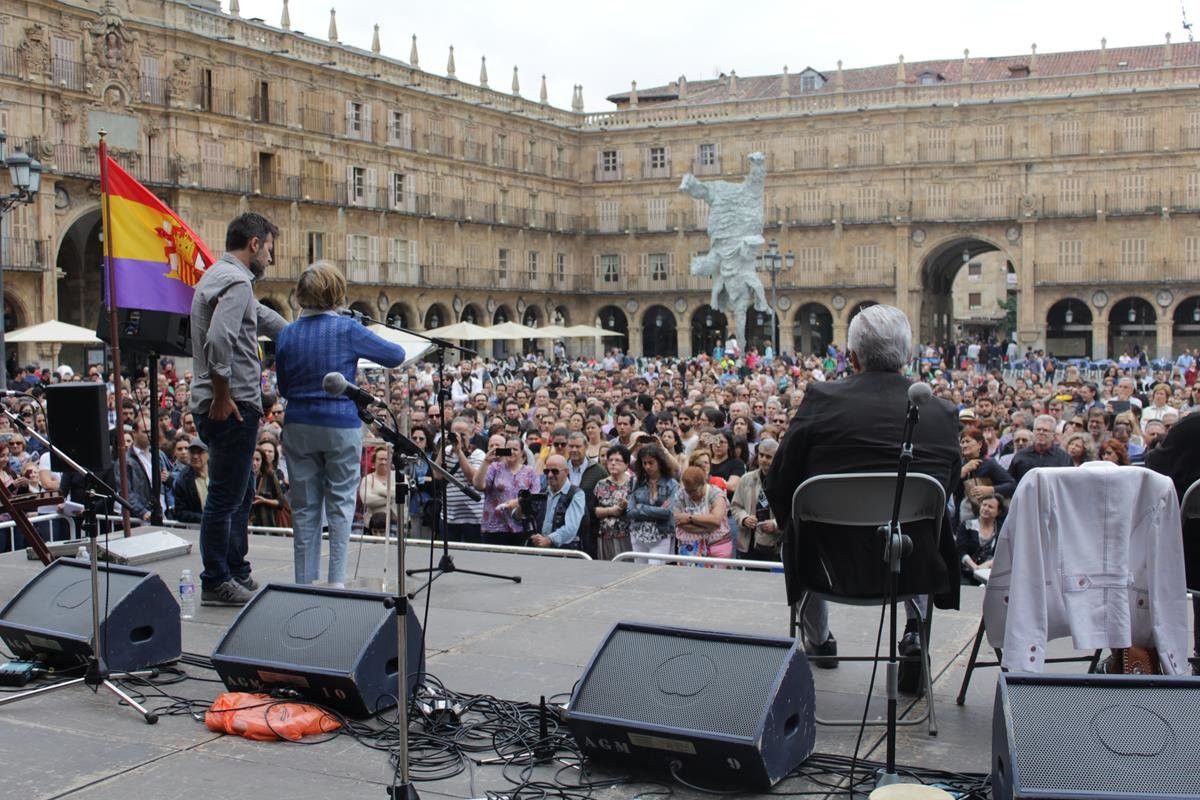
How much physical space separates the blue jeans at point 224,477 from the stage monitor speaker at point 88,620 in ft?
2.61

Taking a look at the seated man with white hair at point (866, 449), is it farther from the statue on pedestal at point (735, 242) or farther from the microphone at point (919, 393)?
the statue on pedestal at point (735, 242)

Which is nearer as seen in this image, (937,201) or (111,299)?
(111,299)

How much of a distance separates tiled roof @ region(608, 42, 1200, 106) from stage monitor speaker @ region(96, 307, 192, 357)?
45.6 meters

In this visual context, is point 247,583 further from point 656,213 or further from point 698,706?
point 656,213

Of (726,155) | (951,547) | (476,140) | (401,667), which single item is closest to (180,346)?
(401,667)

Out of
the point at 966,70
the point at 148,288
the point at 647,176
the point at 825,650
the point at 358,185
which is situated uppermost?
the point at 966,70

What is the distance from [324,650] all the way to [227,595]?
79.1 inches

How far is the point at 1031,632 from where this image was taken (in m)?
4.16

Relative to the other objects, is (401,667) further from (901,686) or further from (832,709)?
(901,686)

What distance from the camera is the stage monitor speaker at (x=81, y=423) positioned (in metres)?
5.84

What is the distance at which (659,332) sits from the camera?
179 feet

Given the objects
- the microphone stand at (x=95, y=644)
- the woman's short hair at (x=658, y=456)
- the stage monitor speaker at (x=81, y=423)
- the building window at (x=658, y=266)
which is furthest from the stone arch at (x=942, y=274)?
the microphone stand at (x=95, y=644)

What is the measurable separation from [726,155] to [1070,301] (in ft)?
48.9

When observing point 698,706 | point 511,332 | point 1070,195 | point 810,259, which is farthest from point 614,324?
point 698,706
